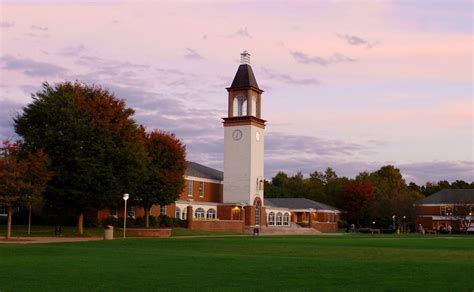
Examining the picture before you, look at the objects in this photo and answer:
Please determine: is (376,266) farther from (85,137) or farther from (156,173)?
(156,173)

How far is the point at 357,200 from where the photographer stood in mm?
107750

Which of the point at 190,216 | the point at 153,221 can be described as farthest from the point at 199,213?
the point at 153,221

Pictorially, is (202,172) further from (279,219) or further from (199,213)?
(279,219)

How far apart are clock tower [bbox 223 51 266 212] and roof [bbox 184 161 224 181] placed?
3.77 metres

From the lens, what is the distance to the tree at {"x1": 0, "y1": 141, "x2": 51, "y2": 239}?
39.2m

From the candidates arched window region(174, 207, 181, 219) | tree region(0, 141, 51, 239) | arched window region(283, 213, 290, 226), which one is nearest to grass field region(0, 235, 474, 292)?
tree region(0, 141, 51, 239)

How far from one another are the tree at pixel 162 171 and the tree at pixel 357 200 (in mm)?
52637

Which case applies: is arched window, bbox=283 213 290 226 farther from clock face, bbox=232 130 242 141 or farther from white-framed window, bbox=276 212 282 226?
clock face, bbox=232 130 242 141

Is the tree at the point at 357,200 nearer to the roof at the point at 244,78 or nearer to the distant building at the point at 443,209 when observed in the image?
the distant building at the point at 443,209

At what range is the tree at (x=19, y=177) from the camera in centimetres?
3925

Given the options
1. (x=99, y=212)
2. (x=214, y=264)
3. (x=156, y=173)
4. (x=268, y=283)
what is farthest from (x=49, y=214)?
(x=268, y=283)

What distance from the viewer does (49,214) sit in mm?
57406

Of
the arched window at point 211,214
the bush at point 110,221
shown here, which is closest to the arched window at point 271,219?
the arched window at point 211,214

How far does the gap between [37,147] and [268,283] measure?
1387 inches
